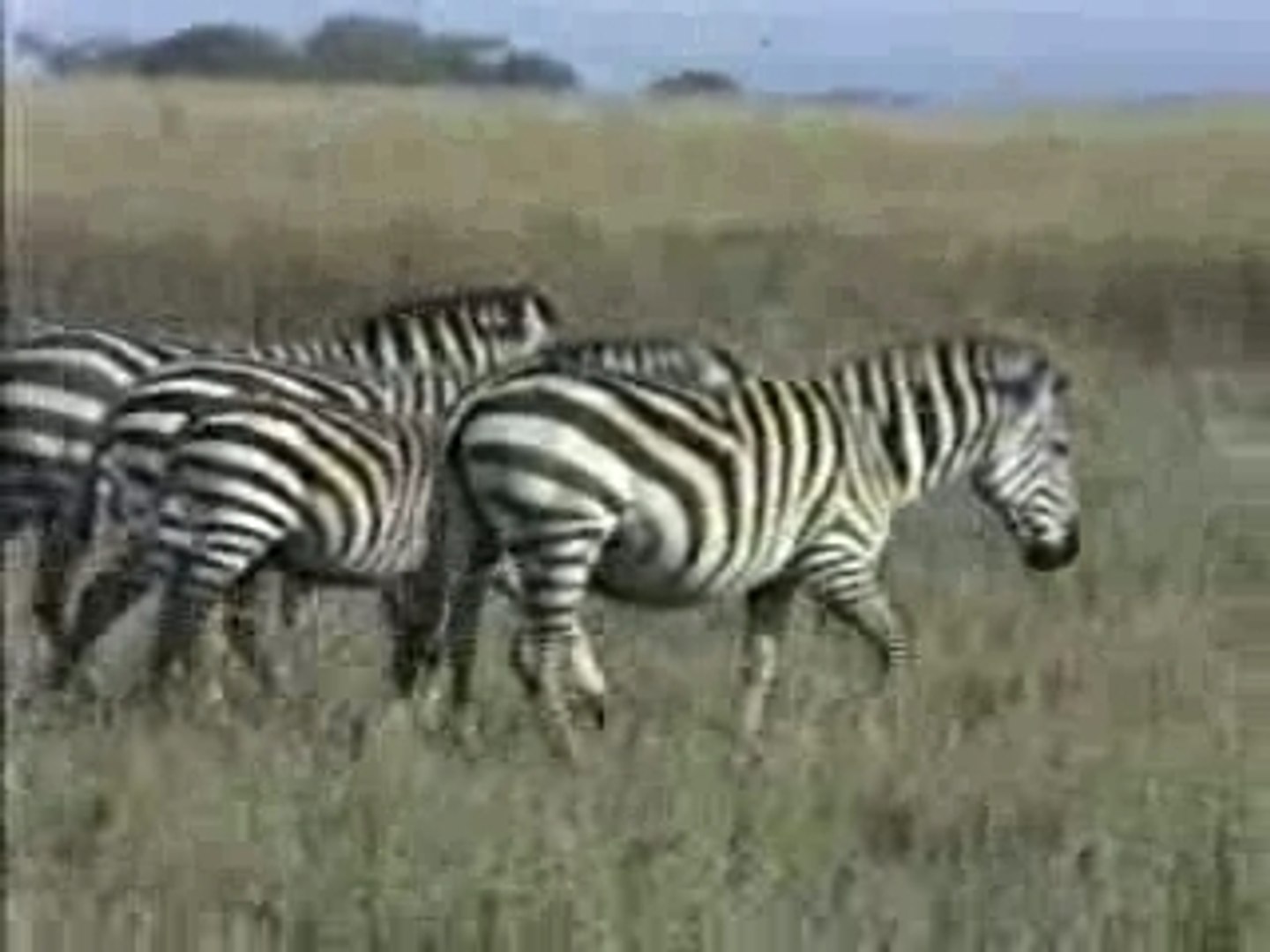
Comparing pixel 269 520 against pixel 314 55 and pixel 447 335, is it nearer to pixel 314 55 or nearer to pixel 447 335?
pixel 447 335

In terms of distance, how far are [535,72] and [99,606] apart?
112 centimetres

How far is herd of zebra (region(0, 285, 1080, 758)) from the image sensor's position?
8047 millimetres

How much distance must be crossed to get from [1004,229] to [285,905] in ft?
4.87

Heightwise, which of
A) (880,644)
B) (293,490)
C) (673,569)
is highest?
(293,490)

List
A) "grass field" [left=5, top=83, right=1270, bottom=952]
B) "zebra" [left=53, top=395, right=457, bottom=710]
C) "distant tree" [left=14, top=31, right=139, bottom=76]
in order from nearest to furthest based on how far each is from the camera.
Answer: "distant tree" [left=14, top=31, right=139, bottom=76] → "grass field" [left=5, top=83, right=1270, bottom=952] → "zebra" [left=53, top=395, right=457, bottom=710]

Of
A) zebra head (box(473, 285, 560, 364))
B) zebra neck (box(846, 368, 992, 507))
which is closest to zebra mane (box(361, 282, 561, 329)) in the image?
zebra head (box(473, 285, 560, 364))

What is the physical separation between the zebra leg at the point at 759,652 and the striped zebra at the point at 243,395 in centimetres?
37

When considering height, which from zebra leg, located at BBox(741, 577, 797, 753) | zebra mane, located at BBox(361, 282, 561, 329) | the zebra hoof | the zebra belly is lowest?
the zebra hoof

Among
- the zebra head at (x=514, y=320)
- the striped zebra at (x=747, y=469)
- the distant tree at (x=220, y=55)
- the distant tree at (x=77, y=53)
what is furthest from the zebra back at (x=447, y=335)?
the distant tree at (x=77, y=53)

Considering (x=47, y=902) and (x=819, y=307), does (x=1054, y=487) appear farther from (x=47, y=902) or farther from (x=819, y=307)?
(x=47, y=902)

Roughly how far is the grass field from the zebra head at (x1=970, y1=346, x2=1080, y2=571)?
0.04 metres

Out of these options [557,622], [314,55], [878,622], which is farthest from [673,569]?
[314,55]

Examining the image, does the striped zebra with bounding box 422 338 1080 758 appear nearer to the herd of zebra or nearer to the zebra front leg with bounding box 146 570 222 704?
the herd of zebra

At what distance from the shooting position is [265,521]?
834 centimetres
